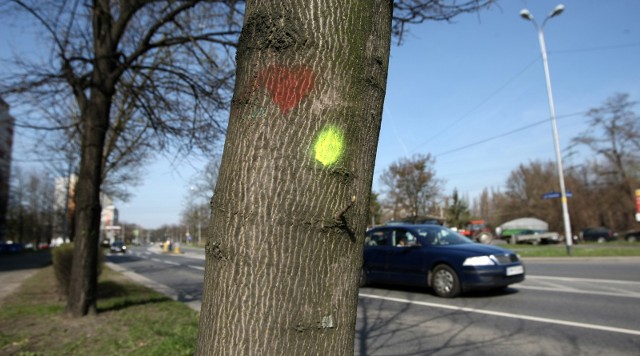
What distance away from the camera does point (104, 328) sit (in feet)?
19.3

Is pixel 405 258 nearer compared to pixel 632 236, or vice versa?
pixel 405 258

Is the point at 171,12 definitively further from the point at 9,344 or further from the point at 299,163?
the point at 299,163

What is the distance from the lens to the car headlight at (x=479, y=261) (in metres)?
8.20

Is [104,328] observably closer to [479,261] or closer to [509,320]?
[509,320]

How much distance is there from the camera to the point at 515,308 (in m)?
7.28

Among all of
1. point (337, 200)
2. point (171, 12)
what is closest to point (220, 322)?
point (337, 200)

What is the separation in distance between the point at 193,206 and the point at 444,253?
5596 cm

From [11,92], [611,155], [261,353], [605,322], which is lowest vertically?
[605,322]

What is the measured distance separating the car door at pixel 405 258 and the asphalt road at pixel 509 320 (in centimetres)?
35

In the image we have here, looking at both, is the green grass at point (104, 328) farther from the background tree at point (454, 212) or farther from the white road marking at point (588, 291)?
the background tree at point (454, 212)

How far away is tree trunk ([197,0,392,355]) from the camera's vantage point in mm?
1274

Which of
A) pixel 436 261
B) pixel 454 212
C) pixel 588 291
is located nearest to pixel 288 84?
pixel 436 261

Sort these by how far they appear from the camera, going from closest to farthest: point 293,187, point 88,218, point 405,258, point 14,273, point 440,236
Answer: point 293,187, point 88,218, point 405,258, point 440,236, point 14,273

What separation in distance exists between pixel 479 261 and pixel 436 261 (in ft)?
2.84
